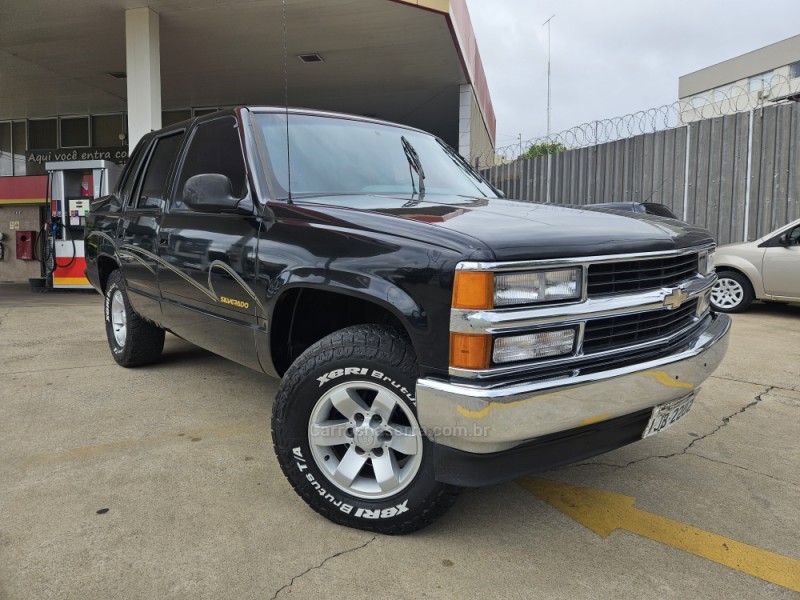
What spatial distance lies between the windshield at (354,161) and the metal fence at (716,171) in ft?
19.1

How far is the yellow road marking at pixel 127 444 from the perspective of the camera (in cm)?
312

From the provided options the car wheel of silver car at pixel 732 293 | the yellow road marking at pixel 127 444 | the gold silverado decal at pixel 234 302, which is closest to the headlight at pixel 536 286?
the gold silverado decal at pixel 234 302

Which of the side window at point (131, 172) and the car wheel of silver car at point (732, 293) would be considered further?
the car wheel of silver car at point (732, 293)

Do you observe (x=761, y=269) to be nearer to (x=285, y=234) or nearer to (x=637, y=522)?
(x=637, y=522)

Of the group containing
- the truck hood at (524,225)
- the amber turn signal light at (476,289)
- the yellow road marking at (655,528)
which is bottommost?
the yellow road marking at (655,528)

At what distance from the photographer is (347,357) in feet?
7.54

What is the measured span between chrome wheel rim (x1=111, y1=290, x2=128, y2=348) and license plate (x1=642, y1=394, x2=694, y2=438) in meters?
4.04

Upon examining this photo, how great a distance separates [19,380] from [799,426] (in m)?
5.56

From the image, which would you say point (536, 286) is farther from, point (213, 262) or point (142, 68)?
point (142, 68)

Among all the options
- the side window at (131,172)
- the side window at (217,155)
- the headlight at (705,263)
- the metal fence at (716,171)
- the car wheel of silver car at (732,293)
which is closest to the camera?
A: the headlight at (705,263)

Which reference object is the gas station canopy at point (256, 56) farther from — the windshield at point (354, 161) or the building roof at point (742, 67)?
the building roof at point (742, 67)

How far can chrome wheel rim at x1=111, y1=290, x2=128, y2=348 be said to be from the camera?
4867mm

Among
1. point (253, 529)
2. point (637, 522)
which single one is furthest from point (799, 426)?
point (253, 529)

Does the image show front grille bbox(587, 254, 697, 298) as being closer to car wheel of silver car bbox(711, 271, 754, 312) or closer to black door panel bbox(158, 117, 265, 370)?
black door panel bbox(158, 117, 265, 370)
